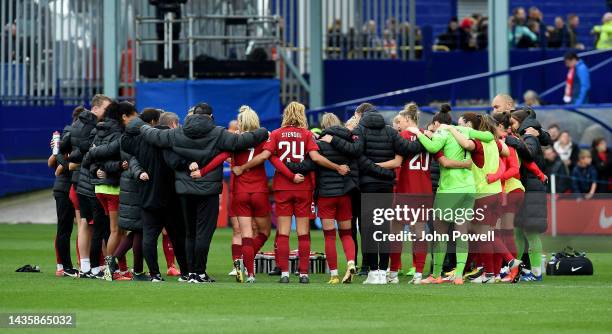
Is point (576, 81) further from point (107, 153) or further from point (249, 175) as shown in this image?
point (107, 153)

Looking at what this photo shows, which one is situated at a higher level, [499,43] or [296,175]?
[499,43]

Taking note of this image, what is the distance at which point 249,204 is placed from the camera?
54.4ft

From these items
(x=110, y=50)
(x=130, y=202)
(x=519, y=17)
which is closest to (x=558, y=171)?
(x=519, y=17)

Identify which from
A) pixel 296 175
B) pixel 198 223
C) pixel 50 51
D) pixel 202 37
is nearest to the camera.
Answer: pixel 198 223

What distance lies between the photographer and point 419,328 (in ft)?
40.1

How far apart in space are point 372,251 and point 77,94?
16.9m

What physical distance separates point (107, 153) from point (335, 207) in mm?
2522

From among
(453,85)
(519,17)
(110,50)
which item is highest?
(519,17)

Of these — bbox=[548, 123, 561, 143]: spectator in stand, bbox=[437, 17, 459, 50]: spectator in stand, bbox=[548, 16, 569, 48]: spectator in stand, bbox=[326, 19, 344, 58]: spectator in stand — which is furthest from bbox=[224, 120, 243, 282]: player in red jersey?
bbox=[548, 16, 569, 48]: spectator in stand

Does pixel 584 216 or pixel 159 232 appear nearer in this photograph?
pixel 159 232

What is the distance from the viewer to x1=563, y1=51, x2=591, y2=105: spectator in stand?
91.3 feet

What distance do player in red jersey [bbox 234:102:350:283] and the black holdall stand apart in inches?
130

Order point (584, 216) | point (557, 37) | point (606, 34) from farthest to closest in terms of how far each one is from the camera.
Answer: point (557, 37), point (606, 34), point (584, 216)

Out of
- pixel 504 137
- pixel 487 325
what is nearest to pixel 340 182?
pixel 504 137
